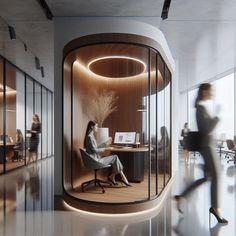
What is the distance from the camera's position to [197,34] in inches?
297

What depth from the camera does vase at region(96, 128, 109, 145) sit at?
233 inches

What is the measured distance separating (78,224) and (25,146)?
7.61 metres

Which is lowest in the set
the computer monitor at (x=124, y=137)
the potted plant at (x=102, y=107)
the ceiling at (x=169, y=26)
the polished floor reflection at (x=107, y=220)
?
the polished floor reflection at (x=107, y=220)

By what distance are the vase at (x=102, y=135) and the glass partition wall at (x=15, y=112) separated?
14.3 ft

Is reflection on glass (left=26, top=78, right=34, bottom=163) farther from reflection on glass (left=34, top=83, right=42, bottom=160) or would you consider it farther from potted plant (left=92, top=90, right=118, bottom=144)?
potted plant (left=92, top=90, right=118, bottom=144)

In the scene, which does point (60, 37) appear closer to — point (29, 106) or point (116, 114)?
point (116, 114)

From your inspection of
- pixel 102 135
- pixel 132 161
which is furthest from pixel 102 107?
pixel 132 161

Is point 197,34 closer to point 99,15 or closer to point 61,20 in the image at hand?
point 99,15

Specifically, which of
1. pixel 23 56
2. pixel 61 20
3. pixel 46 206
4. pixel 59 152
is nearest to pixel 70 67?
pixel 61 20

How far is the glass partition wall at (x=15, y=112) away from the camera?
9141mm

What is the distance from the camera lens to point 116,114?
6008 millimetres

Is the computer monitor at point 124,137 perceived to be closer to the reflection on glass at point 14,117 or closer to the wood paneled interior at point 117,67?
the wood paneled interior at point 117,67

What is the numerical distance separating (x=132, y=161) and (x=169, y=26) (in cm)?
319

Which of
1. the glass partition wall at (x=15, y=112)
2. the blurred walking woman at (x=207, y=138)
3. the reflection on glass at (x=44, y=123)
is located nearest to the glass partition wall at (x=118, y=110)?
the blurred walking woman at (x=207, y=138)
